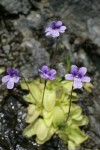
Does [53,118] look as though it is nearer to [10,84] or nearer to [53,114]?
[53,114]

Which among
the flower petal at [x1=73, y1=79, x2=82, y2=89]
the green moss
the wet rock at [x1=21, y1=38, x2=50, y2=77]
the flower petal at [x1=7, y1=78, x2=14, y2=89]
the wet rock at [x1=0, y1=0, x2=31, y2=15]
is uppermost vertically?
the flower petal at [x1=73, y1=79, x2=82, y2=89]

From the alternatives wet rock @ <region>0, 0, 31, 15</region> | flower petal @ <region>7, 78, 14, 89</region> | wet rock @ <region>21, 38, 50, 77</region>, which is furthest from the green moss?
wet rock @ <region>0, 0, 31, 15</region>

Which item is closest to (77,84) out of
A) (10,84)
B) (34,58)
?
(10,84)

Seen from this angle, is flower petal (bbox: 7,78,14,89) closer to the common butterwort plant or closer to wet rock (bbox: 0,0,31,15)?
the common butterwort plant

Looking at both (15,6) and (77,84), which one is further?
(15,6)

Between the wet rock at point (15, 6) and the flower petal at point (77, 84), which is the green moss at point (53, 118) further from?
the wet rock at point (15, 6)

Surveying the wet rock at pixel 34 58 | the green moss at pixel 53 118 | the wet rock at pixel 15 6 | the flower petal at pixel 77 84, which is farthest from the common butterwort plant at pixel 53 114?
the wet rock at pixel 15 6
